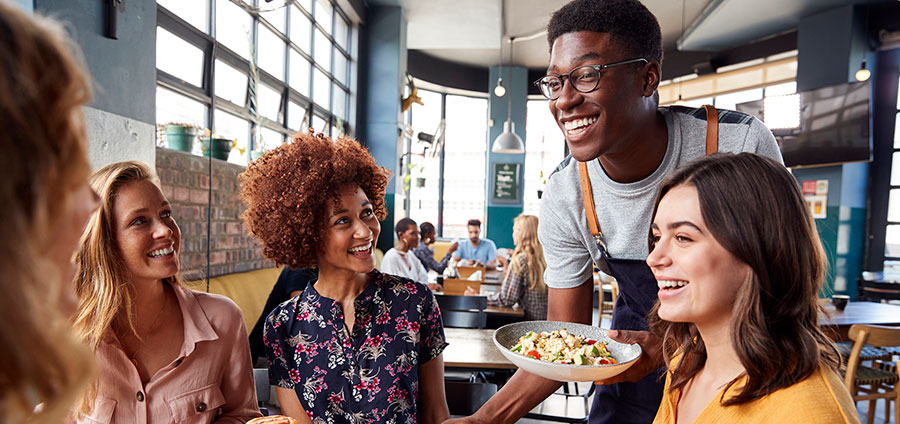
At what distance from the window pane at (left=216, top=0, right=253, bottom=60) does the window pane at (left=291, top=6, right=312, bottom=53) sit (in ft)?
3.17

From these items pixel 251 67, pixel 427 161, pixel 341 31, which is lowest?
pixel 427 161

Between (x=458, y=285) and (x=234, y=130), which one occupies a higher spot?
(x=234, y=130)

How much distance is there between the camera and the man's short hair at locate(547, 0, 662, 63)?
4.52 feet

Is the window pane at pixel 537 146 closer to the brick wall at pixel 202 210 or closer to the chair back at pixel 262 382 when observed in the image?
the brick wall at pixel 202 210

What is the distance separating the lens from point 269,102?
510 cm

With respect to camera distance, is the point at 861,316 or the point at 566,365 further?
the point at 861,316

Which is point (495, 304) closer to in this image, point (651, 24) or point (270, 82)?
point (270, 82)

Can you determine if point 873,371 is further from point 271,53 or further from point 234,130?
point 271,53

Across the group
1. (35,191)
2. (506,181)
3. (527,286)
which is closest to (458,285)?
(527,286)

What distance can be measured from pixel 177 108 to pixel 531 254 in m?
2.85

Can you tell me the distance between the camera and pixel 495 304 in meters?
4.47

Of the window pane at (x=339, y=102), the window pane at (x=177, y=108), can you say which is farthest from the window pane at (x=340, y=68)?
the window pane at (x=177, y=108)

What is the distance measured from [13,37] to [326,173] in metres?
1.47

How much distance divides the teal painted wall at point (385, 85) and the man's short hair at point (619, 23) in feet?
19.8
